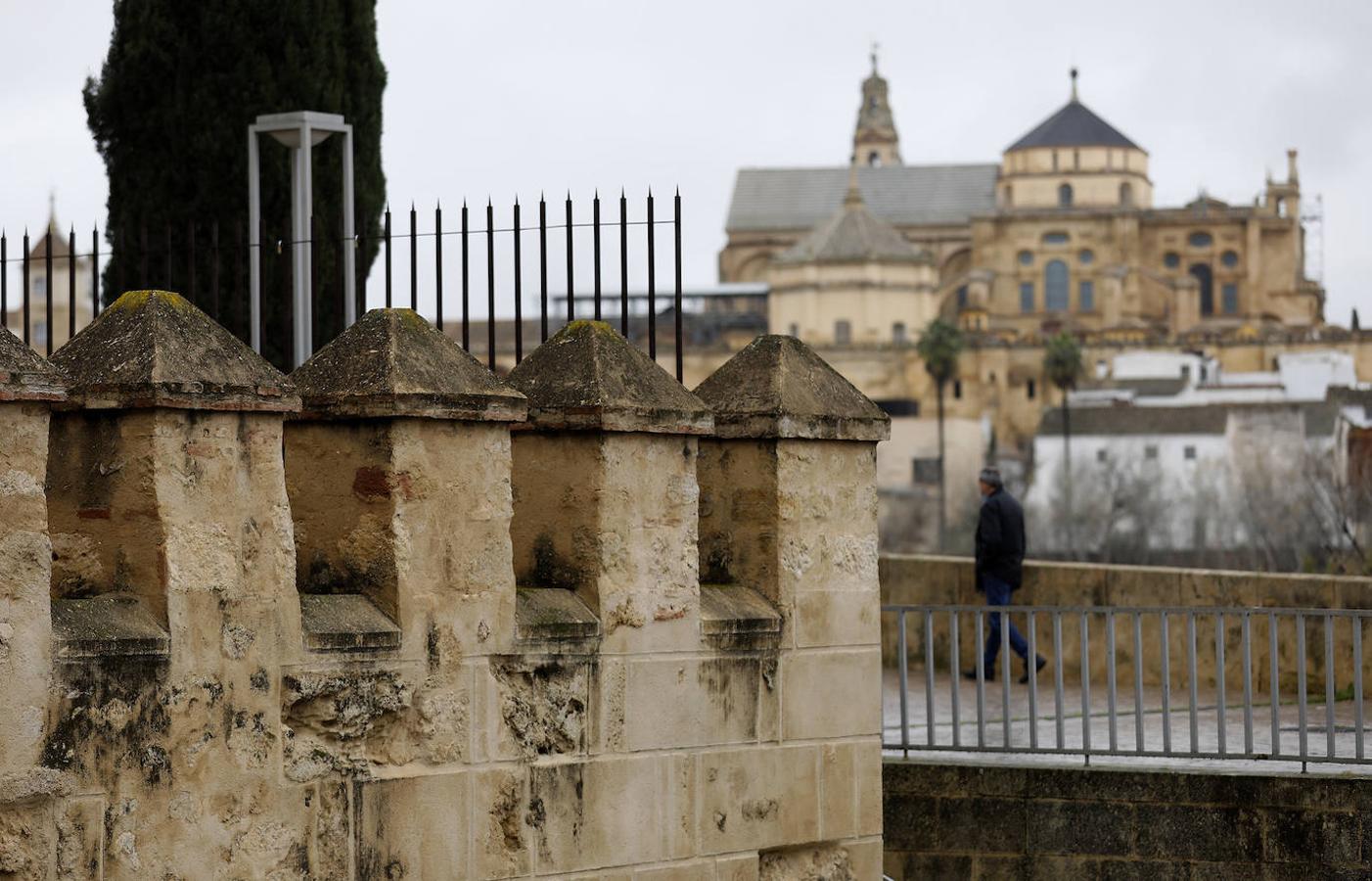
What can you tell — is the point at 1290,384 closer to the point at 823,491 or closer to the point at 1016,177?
the point at 1016,177

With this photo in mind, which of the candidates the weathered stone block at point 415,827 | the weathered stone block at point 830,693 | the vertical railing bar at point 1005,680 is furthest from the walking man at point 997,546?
the weathered stone block at point 415,827

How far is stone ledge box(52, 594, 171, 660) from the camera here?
4.94 metres

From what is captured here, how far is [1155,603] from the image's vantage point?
1346cm

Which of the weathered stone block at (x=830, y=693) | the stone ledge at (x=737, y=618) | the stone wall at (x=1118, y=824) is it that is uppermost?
the stone ledge at (x=737, y=618)

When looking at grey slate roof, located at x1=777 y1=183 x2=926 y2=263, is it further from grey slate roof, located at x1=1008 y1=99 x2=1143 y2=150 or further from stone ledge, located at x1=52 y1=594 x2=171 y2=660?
stone ledge, located at x1=52 y1=594 x2=171 y2=660

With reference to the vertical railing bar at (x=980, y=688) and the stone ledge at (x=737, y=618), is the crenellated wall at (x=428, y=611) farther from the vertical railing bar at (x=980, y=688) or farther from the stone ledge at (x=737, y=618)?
the vertical railing bar at (x=980, y=688)

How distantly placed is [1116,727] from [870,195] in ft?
450

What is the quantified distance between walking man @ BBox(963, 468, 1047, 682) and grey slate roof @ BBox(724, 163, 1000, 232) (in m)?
129

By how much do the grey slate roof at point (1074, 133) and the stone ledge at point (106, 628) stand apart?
138m

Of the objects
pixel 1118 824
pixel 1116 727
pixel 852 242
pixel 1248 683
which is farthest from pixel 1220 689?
pixel 852 242

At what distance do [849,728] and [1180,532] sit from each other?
81.6m

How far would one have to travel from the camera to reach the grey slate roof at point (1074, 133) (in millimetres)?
140500

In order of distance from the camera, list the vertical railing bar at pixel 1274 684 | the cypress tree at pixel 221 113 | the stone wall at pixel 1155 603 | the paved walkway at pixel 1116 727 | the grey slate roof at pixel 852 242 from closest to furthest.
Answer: the vertical railing bar at pixel 1274 684
the paved walkway at pixel 1116 727
the stone wall at pixel 1155 603
the cypress tree at pixel 221 113
the grey slate roof at pixel 852 242

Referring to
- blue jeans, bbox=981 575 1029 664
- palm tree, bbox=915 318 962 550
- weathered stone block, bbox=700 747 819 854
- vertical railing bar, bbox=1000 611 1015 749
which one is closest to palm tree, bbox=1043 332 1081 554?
palm tree, bbox=915 318 962 550
